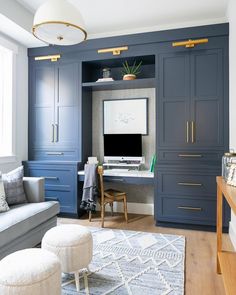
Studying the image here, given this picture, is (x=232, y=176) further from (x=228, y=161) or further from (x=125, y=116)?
(x=125, y=116)

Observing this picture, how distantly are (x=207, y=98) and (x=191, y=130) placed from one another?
1.55 feet

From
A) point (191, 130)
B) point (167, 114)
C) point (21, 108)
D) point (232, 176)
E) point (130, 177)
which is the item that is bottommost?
point (130, 177)

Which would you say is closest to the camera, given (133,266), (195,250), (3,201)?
(133,266)

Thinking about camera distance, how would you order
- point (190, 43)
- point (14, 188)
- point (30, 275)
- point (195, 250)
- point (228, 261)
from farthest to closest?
point (190, 43), point (14, 188), point (195, 250), point (228, 261), point (30, 275)

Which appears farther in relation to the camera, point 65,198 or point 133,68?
point 133,68

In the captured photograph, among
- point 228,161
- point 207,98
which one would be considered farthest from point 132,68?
point 228,161

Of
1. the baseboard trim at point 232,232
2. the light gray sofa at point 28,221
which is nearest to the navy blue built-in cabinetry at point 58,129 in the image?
the light gray sofa at point 28,221

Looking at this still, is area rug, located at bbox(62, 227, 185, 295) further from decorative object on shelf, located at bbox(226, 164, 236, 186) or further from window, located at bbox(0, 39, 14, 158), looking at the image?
window, located at bbox(0, 39, 14, 158)

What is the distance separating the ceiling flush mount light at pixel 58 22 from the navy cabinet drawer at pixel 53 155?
2106 millimetres

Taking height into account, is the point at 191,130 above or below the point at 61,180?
above

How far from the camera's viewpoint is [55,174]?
12.8ft

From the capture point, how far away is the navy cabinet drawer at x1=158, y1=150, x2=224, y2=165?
3.33 meters

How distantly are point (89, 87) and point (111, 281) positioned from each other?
2.90 m

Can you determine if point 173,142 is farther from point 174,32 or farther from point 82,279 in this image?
point 82,279
